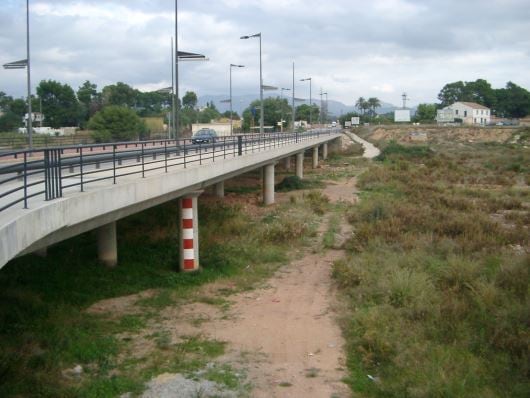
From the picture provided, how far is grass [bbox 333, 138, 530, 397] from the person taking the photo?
1035 centimetres

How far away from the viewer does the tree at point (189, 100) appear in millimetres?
165475

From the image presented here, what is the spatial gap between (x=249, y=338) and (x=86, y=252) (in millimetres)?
7945

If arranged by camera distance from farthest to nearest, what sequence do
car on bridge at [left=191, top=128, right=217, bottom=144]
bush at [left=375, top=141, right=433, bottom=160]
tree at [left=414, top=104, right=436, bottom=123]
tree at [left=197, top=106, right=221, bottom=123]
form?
tree at [left=414, top=104, right=436, bottom=123], tree at [left=197, top=106, right=221, bottom=123], bush at [left=375, top=141, right=433, bottom=160], car on bridge at [left=191, top=128, right=217, bottom=144]

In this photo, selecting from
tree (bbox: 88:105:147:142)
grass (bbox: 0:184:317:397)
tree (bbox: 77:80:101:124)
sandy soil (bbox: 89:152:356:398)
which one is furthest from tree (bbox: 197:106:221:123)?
sandy soil (bbox: 89:152:356:398)

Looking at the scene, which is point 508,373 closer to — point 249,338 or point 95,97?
point 249,338

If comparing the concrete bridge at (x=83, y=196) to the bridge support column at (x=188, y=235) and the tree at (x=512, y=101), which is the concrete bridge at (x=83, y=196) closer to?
the bridge support column at (x=188, y=235)

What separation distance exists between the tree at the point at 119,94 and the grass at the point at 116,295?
81319 mm

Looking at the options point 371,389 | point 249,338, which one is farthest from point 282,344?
point 371,389

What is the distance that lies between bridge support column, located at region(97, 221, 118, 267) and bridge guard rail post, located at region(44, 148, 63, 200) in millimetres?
7508

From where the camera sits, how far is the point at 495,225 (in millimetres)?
23062

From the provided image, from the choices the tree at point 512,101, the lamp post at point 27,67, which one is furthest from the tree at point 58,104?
the tree at point 512,101

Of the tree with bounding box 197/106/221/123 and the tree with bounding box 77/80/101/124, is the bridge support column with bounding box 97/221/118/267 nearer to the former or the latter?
the tree with bounding box 77/80/101/124

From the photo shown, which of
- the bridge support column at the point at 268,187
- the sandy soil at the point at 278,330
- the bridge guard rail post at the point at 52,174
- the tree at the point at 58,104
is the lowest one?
the sandy soil at the point at 278,330

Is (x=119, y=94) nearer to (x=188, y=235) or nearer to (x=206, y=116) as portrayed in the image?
(x=206, y=116)
